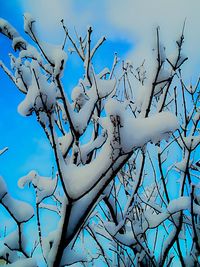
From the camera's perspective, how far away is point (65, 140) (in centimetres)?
259

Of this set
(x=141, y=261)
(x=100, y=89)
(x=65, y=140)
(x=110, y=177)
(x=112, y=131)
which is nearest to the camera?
(x=112, y=131)

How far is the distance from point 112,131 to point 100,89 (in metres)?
0.80

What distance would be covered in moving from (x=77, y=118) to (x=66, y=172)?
506 mm

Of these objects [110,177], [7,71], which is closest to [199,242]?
[110,177]

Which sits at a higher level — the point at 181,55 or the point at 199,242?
the point at 181,55

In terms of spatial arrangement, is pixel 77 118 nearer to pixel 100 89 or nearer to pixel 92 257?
pixel 100 89

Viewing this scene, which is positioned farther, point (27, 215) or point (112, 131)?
point (27, 215)

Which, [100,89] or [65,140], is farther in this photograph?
[65,140]

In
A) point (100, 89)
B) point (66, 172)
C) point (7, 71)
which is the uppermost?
point (7, 71)

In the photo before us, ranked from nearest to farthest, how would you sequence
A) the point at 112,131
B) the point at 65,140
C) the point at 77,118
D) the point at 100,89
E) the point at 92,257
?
the point at 112,131, the point at 77,118, the point at 100,89, the point at 65,140, the point at 92,257

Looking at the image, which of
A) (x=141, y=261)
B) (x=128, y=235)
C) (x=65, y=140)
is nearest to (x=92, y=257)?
(x=141, y=261)

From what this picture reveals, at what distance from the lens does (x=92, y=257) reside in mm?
4277

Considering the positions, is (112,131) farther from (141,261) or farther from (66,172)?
(141,261)

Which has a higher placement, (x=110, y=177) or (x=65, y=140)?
(x=65, y=140)
